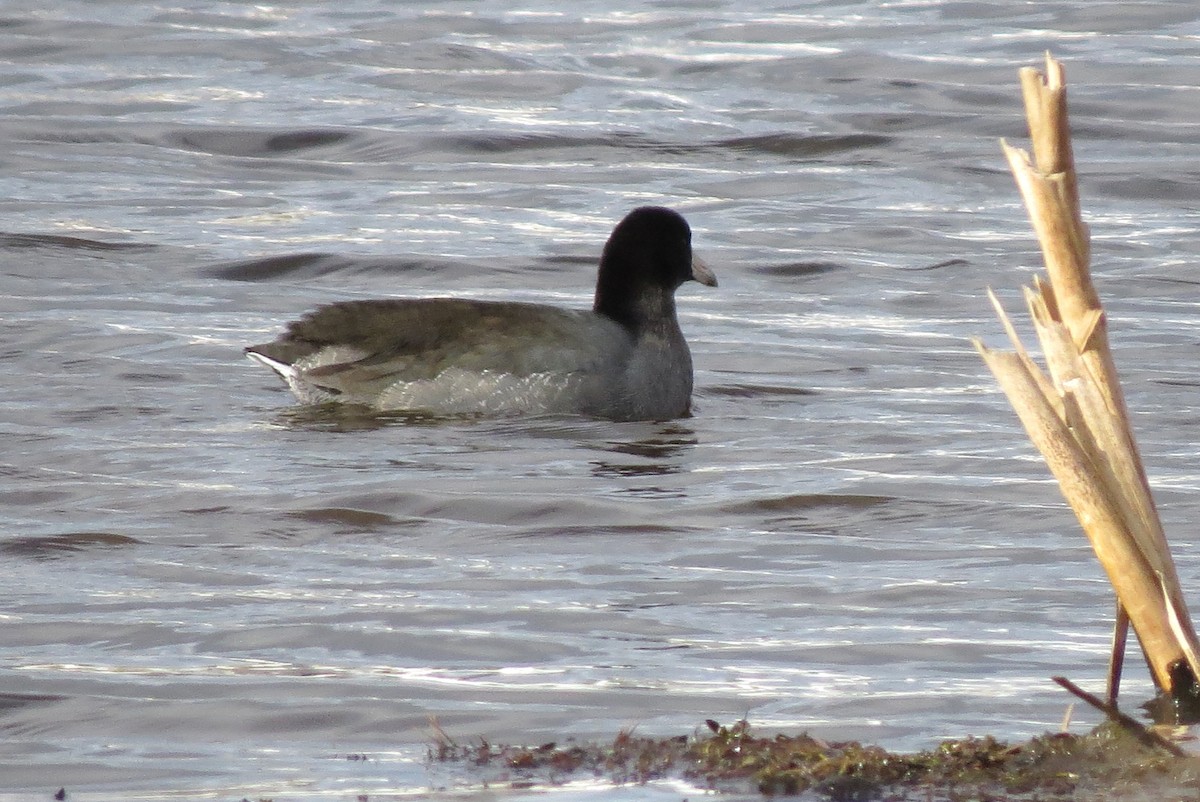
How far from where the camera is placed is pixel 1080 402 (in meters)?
5.12

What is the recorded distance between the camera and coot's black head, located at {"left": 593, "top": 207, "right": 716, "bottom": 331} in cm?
1224

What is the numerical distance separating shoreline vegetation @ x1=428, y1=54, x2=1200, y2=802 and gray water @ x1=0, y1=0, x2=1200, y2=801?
22 cm

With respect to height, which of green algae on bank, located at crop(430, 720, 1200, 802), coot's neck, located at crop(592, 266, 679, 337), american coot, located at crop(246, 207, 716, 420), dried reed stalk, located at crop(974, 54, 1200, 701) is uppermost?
dried reed stalk, located at crop(974, 54, 1200, 701)

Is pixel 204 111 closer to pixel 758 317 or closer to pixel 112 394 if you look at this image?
pixel 758 317

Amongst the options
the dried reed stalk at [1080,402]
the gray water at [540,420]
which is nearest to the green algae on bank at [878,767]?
the gray water at [540,420]

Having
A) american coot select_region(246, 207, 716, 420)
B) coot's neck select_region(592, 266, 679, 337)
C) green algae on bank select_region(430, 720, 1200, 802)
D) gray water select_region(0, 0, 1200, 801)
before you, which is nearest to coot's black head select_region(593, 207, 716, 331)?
coot's neck select_region(592, 266, 679, 337)

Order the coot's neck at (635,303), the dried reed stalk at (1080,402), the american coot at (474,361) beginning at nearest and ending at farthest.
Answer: the dried reed stalk at (1080,402) → the american coot at (474,361) → the coot's neck at (635,303)

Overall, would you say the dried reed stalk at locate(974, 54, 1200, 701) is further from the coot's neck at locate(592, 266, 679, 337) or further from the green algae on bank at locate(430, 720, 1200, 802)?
the coot's neck at locate(592, 266, 679, 337)

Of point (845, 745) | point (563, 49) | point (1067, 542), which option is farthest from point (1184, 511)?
point (563, 49)

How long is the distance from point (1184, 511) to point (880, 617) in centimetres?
221

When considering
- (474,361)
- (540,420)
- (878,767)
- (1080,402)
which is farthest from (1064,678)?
(474,361)

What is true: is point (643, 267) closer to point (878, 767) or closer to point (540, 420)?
point (540, 420)

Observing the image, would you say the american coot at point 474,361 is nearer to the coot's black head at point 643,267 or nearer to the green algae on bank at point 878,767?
the coot's black head at point 643,267

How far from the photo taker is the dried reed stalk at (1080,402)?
16.6ft
